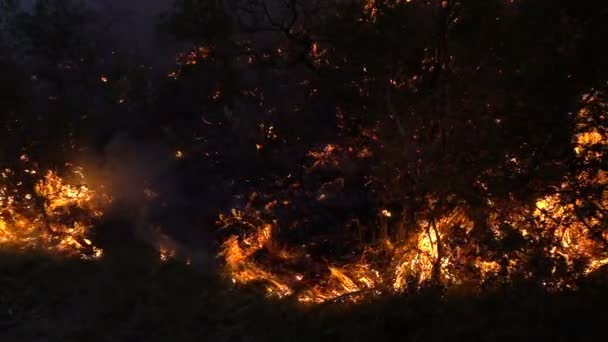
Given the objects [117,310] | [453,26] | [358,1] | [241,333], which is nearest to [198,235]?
[117,310]

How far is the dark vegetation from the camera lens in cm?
543

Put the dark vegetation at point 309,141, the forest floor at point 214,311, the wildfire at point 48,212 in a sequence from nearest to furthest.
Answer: the forest floor at point 214,311 < the dark vegetation at point 309,141 < the wildfire at point 48,212

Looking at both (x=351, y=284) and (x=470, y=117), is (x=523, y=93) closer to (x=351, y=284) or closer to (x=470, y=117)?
(x=470, y=117)

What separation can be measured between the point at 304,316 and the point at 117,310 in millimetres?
2240

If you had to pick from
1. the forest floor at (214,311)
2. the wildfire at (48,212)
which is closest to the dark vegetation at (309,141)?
the forest floor at (214,311)

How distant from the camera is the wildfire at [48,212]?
30.8ft

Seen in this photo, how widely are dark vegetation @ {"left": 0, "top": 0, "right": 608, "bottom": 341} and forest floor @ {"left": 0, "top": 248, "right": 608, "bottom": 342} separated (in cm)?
2

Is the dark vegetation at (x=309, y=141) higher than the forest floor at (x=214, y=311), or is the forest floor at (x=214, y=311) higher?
the dark vegetation at (x=309, y=141)

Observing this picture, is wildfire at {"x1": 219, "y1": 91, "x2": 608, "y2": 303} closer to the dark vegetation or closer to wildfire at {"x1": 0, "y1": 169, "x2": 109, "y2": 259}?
the dark vegetation

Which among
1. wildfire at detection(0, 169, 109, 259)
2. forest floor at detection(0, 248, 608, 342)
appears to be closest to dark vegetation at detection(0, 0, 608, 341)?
forest floor at detection(0, 248, 608, 342)

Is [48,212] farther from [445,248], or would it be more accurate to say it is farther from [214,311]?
[445,248]

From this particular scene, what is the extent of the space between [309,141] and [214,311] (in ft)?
7.57

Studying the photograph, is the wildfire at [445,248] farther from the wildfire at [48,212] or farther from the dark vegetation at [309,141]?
the wildfire at [48,212]

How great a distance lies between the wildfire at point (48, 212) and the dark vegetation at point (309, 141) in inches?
13.4
